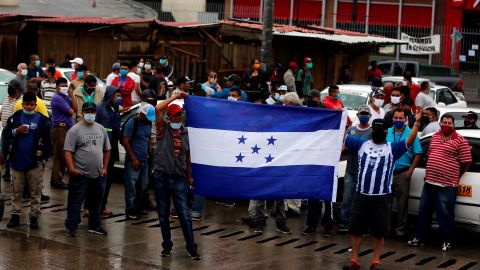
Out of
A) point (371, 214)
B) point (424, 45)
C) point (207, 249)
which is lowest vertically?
point (207, 249)

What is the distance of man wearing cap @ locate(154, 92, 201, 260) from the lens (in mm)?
10906

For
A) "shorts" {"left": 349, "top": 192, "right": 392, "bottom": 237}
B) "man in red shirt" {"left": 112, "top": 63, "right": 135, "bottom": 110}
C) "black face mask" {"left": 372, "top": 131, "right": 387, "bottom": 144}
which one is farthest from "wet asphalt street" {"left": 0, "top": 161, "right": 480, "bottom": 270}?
"man in red shirt" {"left": 112, "top": 63, "right": 135, "bottom": 110}

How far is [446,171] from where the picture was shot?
11992 millimetres

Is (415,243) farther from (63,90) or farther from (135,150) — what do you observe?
(63,90)

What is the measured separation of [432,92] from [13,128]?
1337 cm

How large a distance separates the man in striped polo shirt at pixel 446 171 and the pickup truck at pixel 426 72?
881 inches

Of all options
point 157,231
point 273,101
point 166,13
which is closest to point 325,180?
point 157,231

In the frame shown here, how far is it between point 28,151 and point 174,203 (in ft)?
7.96

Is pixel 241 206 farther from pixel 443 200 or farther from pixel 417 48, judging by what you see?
pixel 417 48

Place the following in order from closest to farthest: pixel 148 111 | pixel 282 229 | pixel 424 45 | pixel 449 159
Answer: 1. pixel 449 159
2. pixel 282 229
3. pixel 148 111
4. pixel 424 45

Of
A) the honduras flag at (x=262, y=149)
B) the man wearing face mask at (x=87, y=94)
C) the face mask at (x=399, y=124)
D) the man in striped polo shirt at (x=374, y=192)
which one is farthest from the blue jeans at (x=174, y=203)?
the man wearing face mask at (x=87, y=94)

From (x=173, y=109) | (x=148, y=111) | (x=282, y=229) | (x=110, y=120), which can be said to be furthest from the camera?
(x=110, y=120)

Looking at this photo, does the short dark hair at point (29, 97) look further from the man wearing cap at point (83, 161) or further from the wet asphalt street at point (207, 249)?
the wet asphalt street at point (207, 249)

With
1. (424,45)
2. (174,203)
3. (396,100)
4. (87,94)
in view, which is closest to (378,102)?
(396,100)
